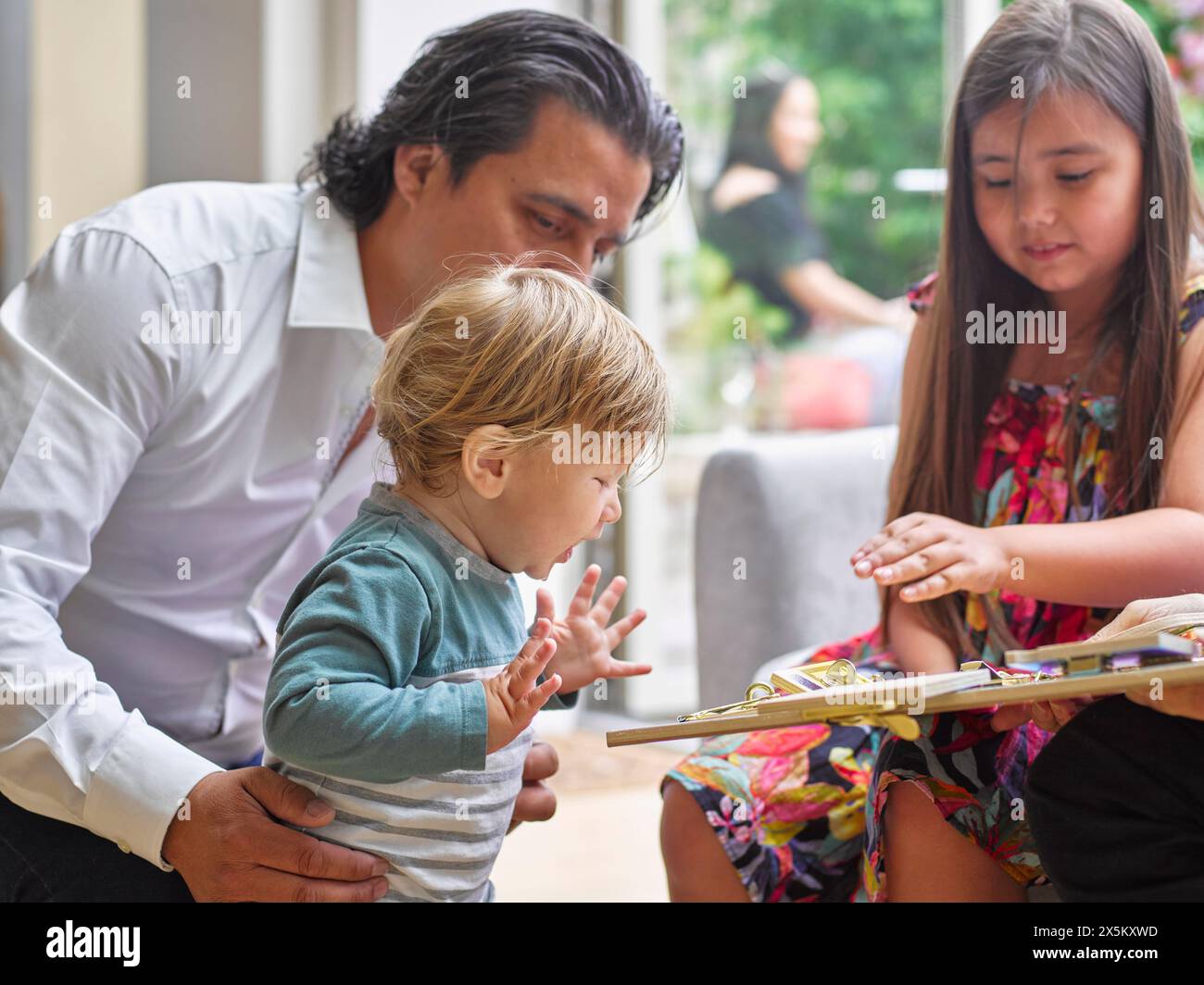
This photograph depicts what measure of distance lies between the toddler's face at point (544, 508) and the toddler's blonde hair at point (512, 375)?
2 centimetres

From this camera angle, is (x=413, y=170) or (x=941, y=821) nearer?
(x=941, y=821)

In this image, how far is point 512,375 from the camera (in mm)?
1002

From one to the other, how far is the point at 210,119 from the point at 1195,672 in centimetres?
255

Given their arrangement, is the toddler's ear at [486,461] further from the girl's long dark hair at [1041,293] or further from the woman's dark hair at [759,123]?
the woman's dark hair at [759,123]

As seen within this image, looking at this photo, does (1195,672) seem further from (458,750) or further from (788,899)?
(788,899)

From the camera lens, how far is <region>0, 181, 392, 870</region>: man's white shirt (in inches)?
42.9

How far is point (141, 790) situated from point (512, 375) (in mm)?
439

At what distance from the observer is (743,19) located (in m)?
3.25

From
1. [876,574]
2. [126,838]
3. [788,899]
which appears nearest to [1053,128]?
[876,574]

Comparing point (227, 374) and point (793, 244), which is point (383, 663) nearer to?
point (227, 374)

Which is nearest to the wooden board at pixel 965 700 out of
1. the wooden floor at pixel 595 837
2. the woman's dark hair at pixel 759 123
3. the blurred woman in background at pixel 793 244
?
the wooden floor at pixel 595 837

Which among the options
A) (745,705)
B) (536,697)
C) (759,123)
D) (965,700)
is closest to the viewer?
(965,700)

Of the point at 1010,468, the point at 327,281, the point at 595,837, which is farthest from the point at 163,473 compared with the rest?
the point at 595,837

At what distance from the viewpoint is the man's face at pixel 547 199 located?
133 cm
